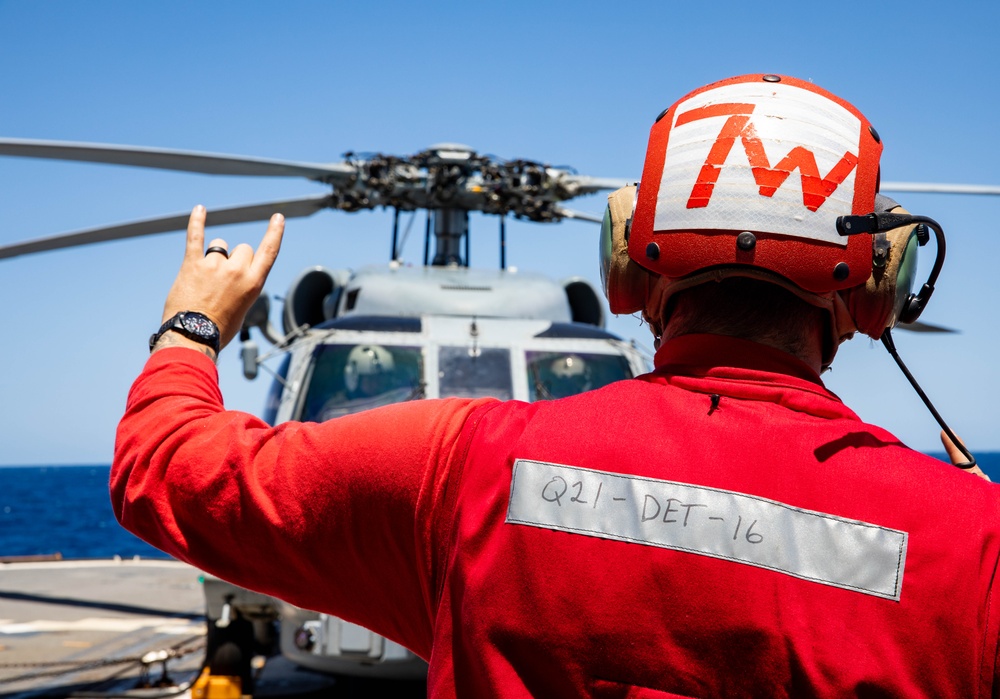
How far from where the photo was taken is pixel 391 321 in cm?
662

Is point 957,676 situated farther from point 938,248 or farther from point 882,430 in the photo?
point 938,248

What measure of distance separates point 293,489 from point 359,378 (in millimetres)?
4876

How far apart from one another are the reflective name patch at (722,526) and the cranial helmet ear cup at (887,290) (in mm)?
411

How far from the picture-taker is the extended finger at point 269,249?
1.58 m

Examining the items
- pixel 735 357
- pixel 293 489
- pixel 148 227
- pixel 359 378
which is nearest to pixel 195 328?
pixel 293 489

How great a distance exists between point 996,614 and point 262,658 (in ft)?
28.0

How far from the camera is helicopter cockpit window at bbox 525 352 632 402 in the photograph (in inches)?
248

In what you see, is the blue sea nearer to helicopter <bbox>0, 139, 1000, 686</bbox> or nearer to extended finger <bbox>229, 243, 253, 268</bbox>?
helicopter <bbox>0, 139, 1000, 686</bbox>

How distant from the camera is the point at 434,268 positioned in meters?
7.88

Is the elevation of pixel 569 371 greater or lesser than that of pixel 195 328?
lesser

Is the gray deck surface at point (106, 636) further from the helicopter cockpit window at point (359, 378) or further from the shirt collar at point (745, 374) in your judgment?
the shirt collar at point (745, 374)

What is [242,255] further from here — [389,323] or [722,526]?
[389,323]

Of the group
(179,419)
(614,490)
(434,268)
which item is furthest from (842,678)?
(434,268)

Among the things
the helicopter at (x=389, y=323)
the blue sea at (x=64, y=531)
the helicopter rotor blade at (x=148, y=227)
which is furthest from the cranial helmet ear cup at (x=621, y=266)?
the blue sea at (x=64, y=531)
